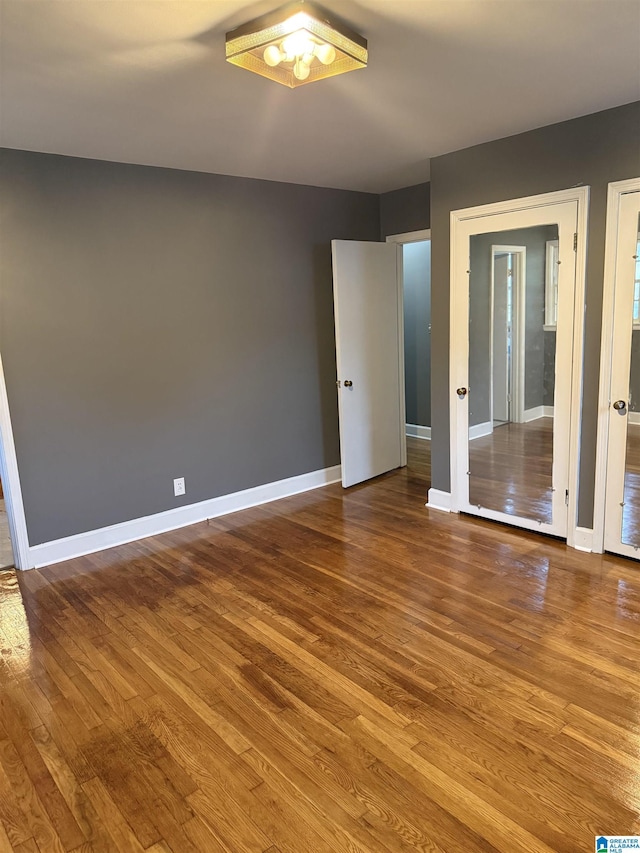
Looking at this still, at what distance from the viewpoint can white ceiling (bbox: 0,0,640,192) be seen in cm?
196

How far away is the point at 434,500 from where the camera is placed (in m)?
4.33

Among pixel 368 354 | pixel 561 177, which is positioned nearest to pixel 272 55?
pixel 561 177

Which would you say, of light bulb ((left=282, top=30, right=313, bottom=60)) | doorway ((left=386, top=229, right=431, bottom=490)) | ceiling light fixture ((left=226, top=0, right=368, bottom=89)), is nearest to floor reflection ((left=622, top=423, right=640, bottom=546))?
ceiling light fixture ((left=226, top=0, right=368, bottom=89))

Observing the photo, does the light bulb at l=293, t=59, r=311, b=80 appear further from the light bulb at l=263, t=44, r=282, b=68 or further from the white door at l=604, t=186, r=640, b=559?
the white door at l=604, t=186, r=640, b=559

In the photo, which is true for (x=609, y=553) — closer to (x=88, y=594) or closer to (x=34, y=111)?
(x=88, y=594)

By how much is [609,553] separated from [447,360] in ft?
5.32

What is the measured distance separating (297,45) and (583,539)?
300 centimetres

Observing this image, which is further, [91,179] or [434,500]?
[434,500]

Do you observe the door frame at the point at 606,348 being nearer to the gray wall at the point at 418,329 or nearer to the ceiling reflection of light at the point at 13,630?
the ceiling reflection of light at the point at 13,630

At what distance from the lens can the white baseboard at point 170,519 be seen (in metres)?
3.65

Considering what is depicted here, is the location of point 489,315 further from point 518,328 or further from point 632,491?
point 632,491

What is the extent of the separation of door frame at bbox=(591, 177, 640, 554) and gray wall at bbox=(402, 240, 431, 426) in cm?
323

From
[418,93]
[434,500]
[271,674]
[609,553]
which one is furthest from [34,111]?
[609,553]

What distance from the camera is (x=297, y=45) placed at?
2057 mm
